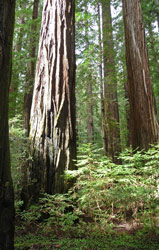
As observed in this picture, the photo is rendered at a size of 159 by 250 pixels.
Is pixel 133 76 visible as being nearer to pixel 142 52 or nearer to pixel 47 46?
pixel 142 52

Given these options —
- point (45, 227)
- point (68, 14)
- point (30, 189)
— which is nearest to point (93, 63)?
point (68, 14)

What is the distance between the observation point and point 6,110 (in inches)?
62.9

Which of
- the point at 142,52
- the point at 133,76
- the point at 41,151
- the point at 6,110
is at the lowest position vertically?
the point at 41,151

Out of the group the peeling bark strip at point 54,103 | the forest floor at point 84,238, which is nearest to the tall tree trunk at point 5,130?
the forest floor at point 84,238

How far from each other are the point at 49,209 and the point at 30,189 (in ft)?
1.74

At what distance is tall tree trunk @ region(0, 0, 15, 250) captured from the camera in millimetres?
1510

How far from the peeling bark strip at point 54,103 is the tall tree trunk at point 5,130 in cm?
149

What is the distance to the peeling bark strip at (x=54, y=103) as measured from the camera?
10.4 feet

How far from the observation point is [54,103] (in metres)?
3.39

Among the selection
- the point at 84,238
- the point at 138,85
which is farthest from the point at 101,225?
the point at 138,85

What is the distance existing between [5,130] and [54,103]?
1.85m

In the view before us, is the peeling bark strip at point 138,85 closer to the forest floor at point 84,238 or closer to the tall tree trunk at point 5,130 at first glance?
the forest floor at point 84,238

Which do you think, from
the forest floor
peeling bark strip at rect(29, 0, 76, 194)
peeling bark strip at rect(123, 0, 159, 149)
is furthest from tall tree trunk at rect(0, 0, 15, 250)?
peeling bark strip at rect(123, 0, 159, 149)

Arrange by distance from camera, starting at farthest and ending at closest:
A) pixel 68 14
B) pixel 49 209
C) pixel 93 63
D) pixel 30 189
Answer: pixel 93 63
pixel 68 14
pixel 30 189
pixel 49 209
